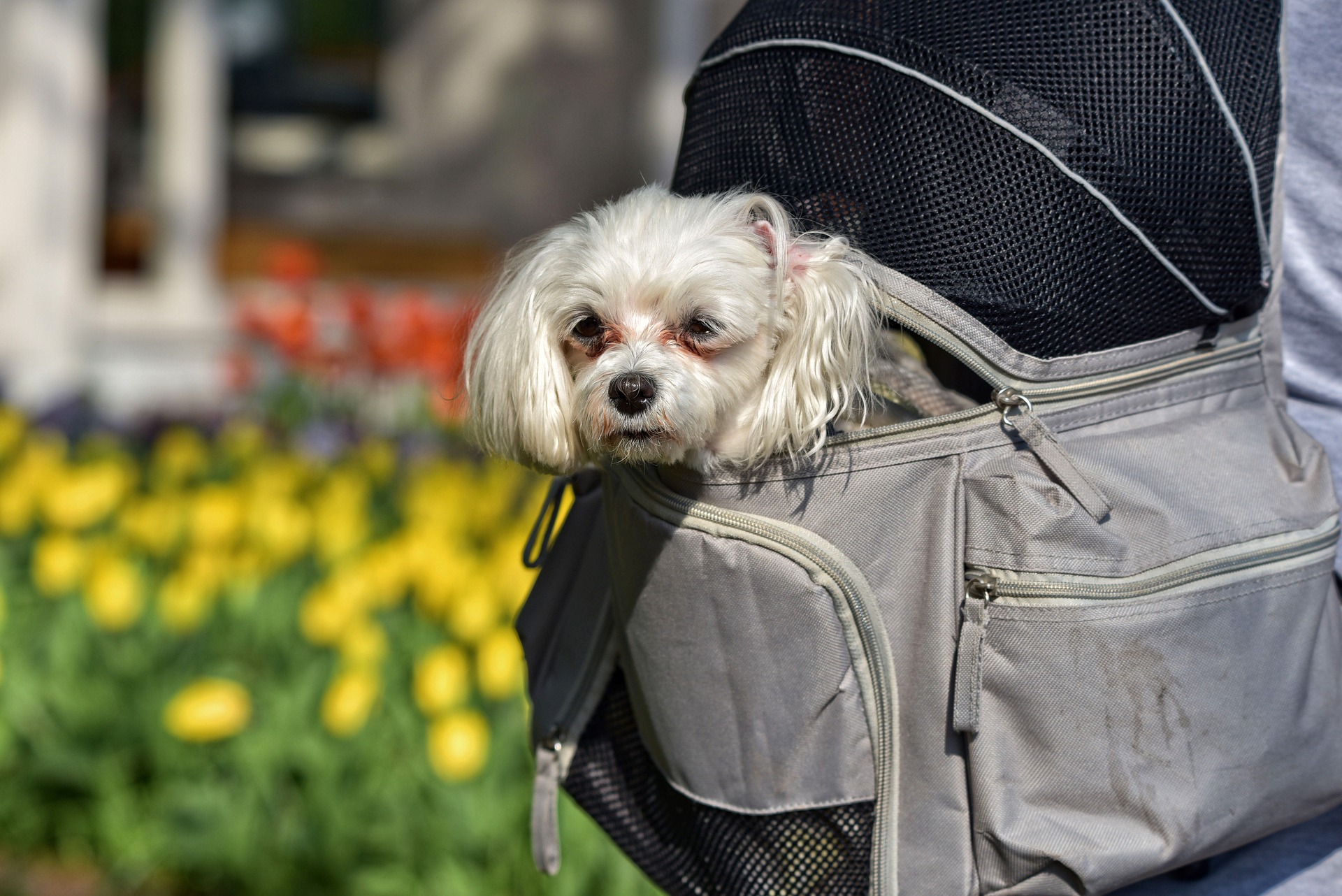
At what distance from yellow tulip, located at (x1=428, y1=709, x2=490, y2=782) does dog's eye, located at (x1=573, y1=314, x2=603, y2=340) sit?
1326 mm

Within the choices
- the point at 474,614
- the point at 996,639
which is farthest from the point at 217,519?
the point at 996,639

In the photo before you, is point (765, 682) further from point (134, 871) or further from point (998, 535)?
point (134, 871)

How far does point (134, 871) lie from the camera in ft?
8.38

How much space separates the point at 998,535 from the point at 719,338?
305mm

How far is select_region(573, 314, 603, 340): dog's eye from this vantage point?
1131mm

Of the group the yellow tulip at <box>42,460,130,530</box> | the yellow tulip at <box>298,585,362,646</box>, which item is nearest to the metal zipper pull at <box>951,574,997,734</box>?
the yellow tulip at <box>298,585,362,646</box>

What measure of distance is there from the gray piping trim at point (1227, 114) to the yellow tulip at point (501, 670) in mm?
1740

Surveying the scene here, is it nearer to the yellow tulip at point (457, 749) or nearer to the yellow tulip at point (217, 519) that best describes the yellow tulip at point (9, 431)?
the yellow tulip at point (217, 519)

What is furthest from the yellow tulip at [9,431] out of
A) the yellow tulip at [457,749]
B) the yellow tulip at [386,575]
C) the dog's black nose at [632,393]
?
the dog's black nose at [632,393]

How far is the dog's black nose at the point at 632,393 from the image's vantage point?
1.05 metres

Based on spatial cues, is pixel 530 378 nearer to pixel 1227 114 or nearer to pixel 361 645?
pixel 1227 114

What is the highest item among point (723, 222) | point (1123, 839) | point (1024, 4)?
point (1024, 4)

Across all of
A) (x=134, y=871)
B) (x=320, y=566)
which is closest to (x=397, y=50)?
(x=320, y=566)

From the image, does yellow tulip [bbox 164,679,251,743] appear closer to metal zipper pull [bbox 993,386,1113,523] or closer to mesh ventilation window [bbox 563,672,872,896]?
mesh ventilation window [bbox 563,672,872,896]
